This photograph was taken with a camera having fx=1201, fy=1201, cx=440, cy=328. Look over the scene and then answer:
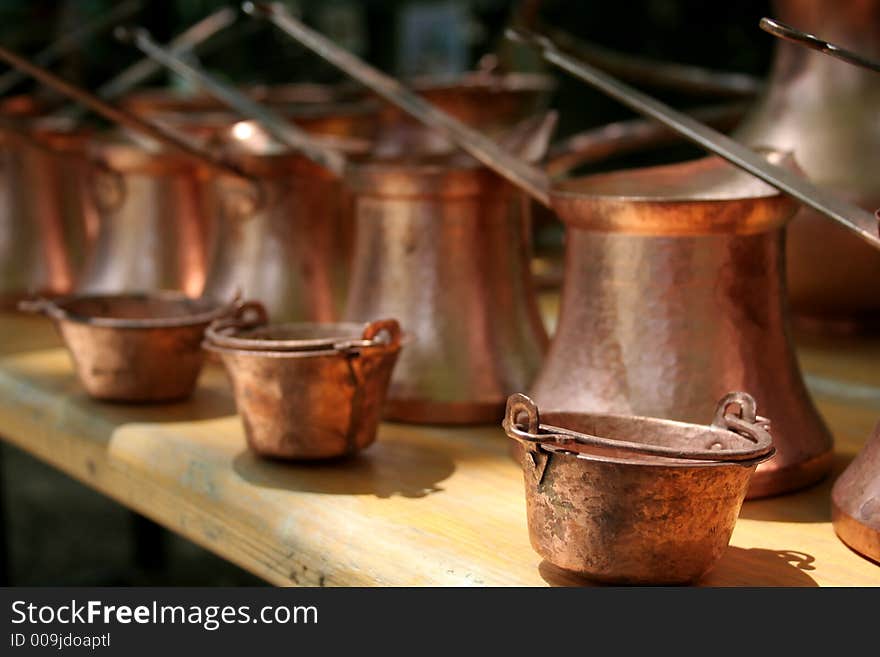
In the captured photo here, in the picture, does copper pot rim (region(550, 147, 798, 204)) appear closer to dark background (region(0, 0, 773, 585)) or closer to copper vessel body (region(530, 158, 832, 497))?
copper vessel body (region(530, 158, 832, 497))

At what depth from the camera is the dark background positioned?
257 centimetres

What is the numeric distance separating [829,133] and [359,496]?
830 mm

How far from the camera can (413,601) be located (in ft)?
2.82

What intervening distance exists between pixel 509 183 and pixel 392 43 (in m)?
2.40

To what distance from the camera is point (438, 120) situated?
1.23 m

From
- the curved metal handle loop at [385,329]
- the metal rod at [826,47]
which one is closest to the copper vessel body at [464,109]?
the curved metal handle loop at [385,329]

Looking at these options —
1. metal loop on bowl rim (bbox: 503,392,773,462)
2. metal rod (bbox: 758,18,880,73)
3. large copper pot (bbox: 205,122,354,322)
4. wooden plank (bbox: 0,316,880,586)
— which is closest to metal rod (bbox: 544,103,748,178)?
large copper pot (bbox: 205,122,354,322)

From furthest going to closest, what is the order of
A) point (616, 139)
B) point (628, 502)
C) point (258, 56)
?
1. point (258, 56)
2. point (616, 139)
3. point (628, 502)

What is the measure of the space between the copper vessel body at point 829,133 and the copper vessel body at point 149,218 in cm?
79

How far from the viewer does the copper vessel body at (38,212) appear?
1979mm

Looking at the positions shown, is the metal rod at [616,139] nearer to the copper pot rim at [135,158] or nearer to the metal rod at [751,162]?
the copper pot rim at [135,158]

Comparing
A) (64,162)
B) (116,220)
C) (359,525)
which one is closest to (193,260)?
(116,220)

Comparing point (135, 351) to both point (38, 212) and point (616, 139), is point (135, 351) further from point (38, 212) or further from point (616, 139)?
point (616, 139)

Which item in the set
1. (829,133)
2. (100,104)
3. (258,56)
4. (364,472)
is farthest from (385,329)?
(258,56)
